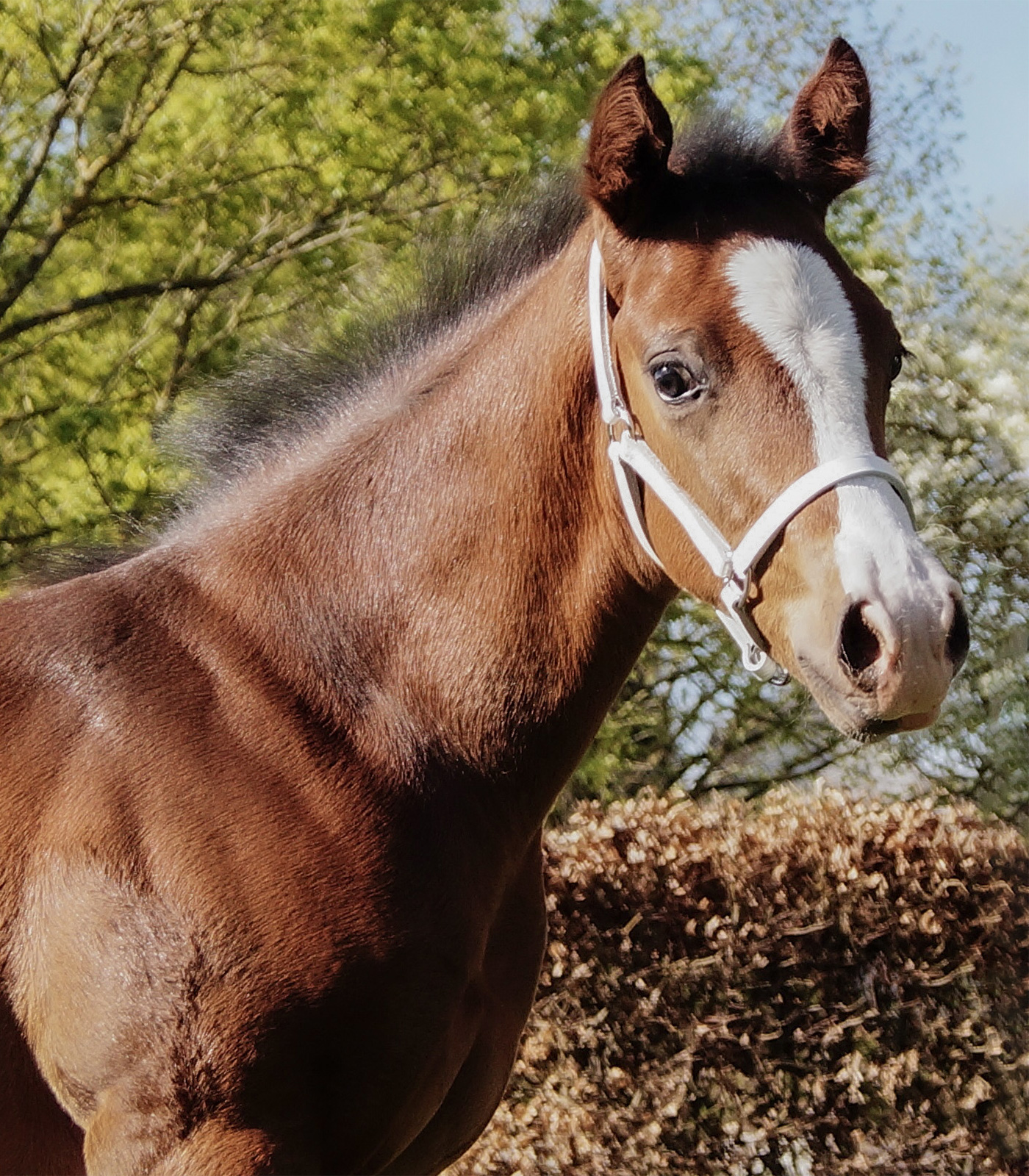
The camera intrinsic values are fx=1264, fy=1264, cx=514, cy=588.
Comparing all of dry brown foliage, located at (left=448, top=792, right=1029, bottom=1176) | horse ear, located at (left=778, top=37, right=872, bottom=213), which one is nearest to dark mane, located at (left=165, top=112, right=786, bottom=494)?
horse ear, located at (left=778, top=37, right=872, bottom=213)

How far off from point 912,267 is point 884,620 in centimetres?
877

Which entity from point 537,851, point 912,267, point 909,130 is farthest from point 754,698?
point 537,851

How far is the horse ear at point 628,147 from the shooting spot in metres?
2.43

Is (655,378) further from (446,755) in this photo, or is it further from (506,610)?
A: (446,755)

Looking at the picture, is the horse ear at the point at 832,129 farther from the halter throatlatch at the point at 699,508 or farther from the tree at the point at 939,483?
the tree at the point at 939,483

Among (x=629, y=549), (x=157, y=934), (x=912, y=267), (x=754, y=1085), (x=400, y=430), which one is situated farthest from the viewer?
(x=912, y=267)

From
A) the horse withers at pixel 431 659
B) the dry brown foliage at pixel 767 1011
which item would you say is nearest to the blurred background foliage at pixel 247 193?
the dry brown foliage at pixel 767 1011

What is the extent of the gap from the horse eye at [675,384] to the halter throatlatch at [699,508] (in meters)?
0.12

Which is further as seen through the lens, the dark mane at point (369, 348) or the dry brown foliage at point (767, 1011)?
the dry brown foliage at point (767, 1011)

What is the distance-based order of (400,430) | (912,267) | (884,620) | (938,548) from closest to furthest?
(884,620), (400,430), (938,548), (912,267)

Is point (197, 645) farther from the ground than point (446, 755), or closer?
farther from the ground

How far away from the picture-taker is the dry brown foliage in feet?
17.9

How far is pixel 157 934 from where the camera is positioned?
2303mm

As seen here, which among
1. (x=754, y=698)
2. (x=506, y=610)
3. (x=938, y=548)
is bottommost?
(x=754, y=698)
